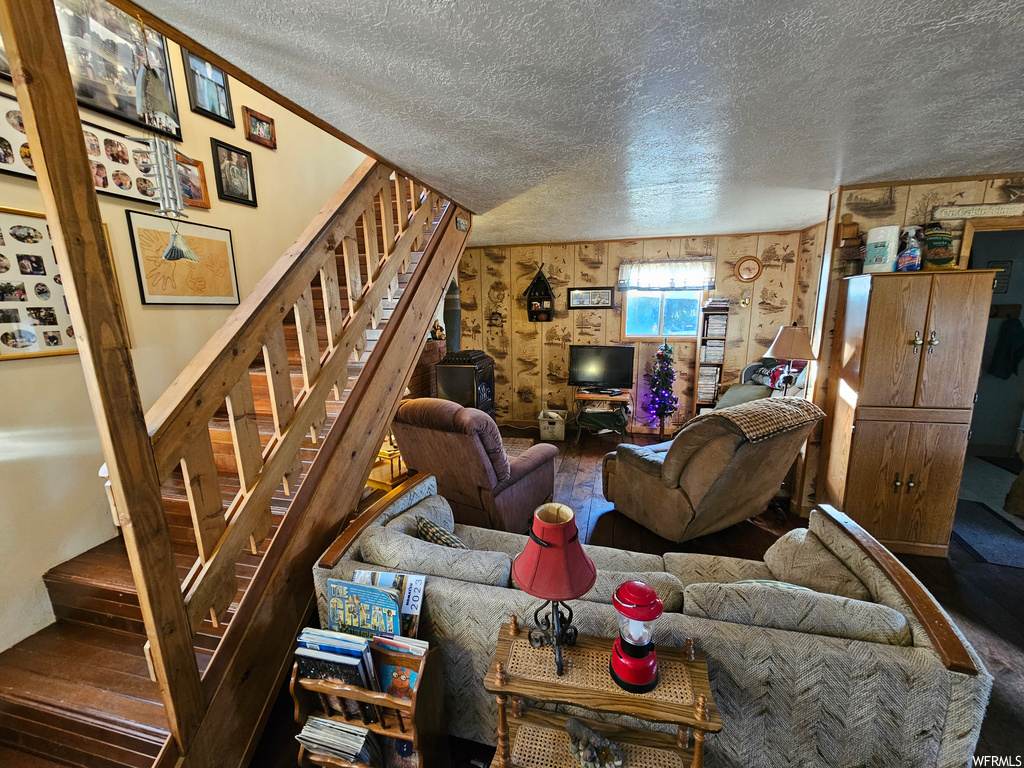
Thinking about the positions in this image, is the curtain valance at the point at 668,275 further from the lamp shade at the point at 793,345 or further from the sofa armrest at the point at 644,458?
the sofa armrest at the point at 644,458

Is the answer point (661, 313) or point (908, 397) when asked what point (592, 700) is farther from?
point (661, 313)

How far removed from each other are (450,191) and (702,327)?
3.58m

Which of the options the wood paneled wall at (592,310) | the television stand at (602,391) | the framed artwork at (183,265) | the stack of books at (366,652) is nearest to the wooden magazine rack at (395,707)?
the stack of books at (366,652)

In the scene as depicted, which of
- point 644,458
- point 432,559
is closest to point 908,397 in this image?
point 644,458

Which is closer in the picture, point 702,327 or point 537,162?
point 537,162

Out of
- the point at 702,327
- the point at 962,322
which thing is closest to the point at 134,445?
the point at 962,322

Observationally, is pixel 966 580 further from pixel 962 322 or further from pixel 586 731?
pixel 586 731

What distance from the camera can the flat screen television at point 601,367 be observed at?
4.97 m

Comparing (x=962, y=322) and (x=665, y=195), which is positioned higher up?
(x=665, y=195)

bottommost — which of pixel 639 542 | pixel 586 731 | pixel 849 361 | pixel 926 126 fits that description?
pixel 639 542

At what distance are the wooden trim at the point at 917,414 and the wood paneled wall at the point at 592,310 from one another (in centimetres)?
212

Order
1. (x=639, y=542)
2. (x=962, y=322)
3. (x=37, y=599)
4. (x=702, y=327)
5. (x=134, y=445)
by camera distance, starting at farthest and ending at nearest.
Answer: (x=702, y=327) < (x=639, y=542) < (x=962, y=322) < (x=37, y=599) < (x=134, y=445)

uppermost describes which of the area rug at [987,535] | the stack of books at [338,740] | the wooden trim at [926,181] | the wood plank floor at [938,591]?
the wooden trim at [926,181]

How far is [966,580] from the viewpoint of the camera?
2314 millimetres
